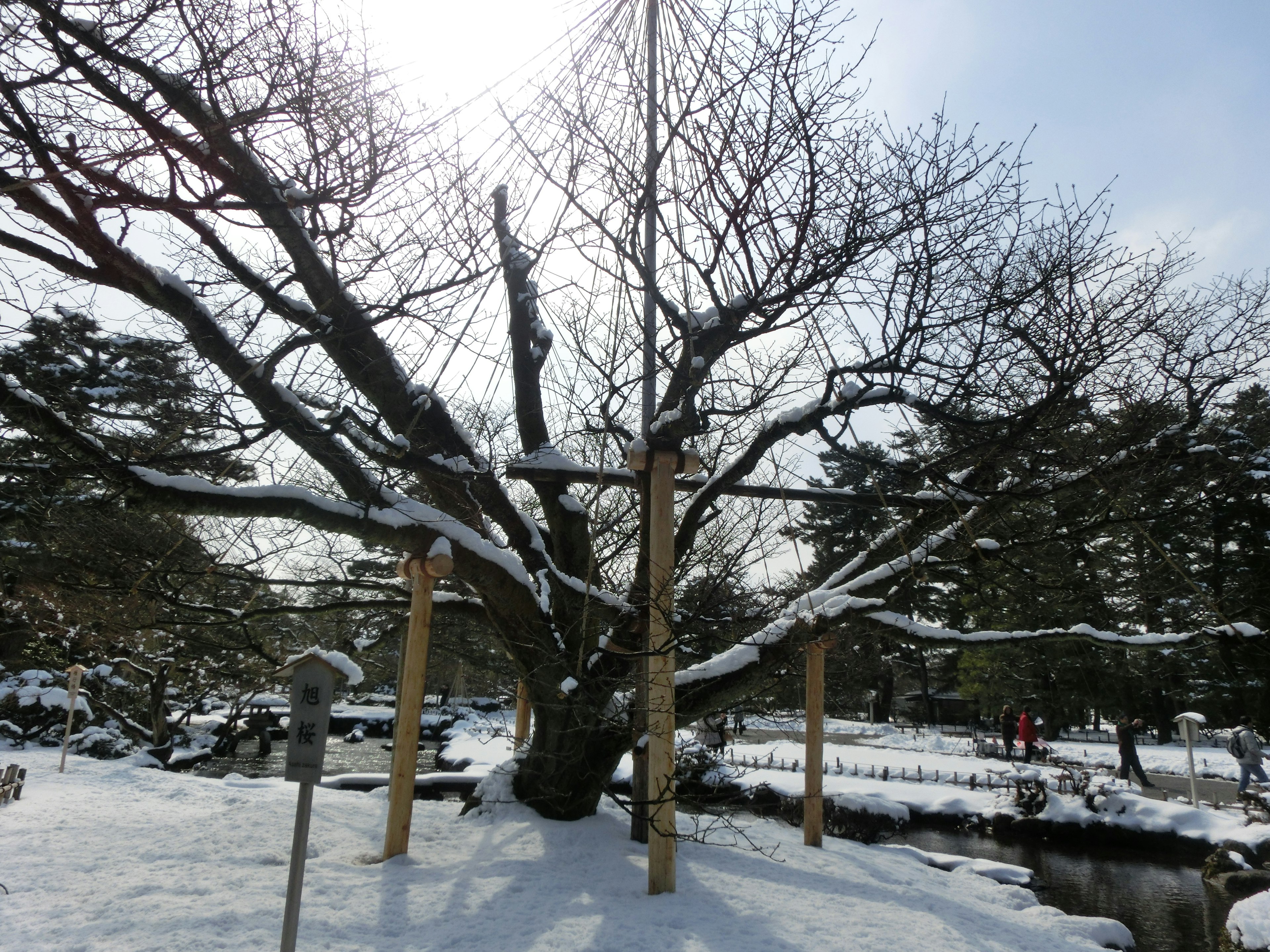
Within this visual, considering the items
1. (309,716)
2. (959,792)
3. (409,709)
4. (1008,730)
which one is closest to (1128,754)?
(1008,730)

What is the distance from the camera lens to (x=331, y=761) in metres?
20.7

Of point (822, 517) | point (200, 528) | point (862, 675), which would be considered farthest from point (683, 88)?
point (822, 517)

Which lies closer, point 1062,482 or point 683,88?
point 683,88

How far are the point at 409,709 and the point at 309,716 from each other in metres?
2.21

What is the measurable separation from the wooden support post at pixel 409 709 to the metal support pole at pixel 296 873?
7.42ft

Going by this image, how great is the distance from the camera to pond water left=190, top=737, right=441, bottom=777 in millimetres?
17656

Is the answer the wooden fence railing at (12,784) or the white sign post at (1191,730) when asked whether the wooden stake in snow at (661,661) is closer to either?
the wooden fence railing at (12,784)

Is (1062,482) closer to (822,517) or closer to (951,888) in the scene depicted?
(951,888)

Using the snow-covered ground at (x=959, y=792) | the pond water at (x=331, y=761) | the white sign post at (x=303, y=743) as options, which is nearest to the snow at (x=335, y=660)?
the white sign post at (x=303, y=743)

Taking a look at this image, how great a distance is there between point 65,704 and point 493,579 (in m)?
15.5

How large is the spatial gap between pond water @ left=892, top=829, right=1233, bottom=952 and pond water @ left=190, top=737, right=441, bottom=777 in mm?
10320

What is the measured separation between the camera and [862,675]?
14.8 meters

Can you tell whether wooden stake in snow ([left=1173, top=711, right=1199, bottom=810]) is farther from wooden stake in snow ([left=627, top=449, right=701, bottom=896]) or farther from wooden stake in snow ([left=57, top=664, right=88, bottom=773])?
wooden stake in snow ([left=57, top=664, right=88, bottom=773])

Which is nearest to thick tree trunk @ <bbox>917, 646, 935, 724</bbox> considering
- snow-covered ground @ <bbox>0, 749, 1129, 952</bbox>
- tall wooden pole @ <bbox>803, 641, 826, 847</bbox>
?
tall wooden pole @ <bbox>803, 641, 826, 847</bbox>
